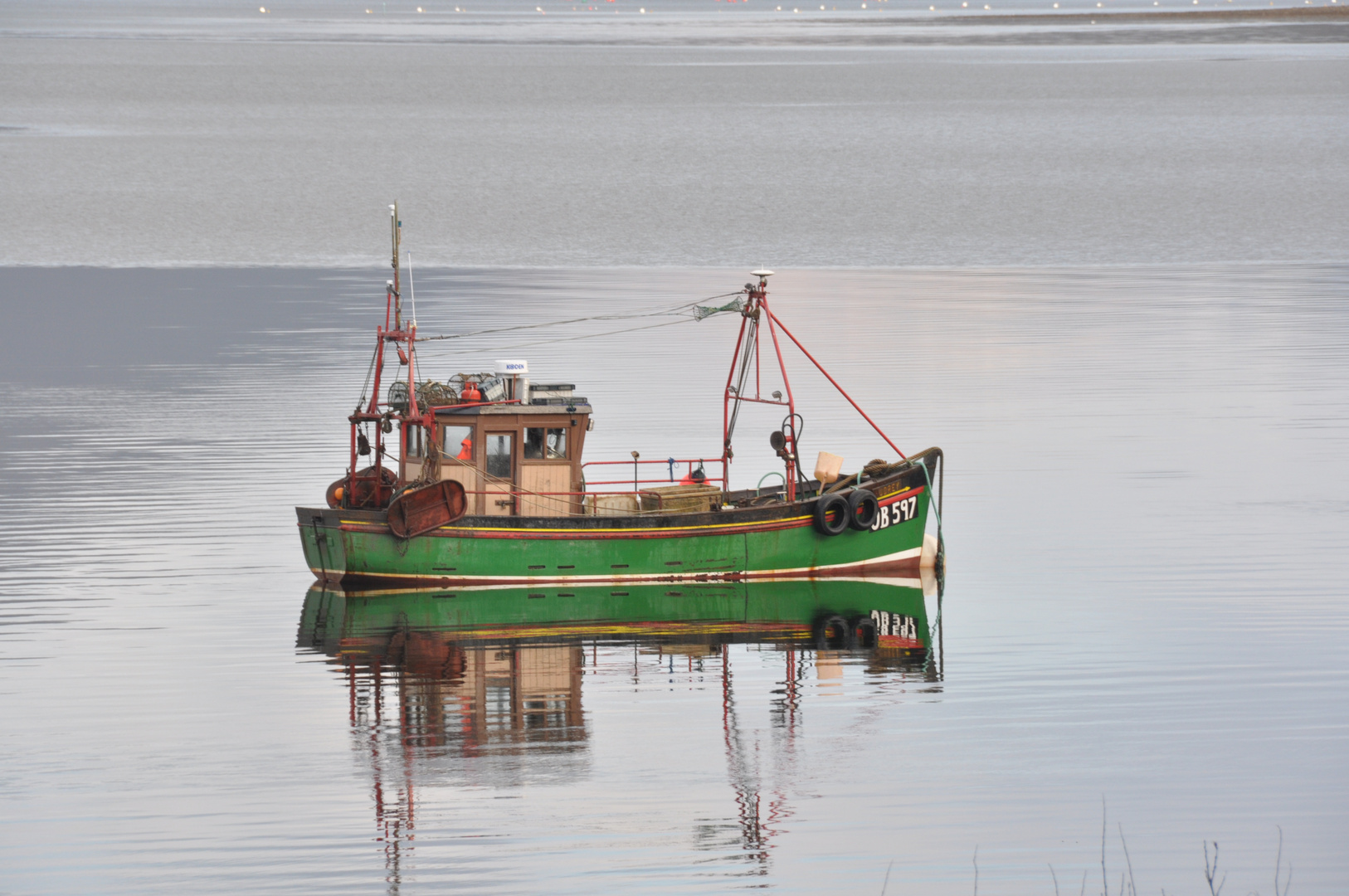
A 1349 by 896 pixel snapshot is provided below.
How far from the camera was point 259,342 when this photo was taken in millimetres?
65250

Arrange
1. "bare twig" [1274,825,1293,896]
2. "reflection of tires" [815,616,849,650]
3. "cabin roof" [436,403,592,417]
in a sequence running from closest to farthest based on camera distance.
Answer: "bare twig" [1274,825,1293,896], "reflection of tires" [815,616,849,650], "cabin roof" [436,403,592,417]

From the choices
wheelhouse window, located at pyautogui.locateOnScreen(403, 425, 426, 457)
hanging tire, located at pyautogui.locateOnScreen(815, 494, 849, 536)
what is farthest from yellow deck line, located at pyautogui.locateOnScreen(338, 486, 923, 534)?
wheelhouse window, located at pyautogui.locateOnScreen(403, 425, 426, 457)

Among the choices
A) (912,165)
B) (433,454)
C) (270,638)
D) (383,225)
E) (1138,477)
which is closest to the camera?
(270,638)

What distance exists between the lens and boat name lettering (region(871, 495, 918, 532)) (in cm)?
3503

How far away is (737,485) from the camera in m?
42.1

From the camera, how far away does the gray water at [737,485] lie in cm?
2175

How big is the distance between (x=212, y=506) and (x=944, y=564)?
15.1 meters

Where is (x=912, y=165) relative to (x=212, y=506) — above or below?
above

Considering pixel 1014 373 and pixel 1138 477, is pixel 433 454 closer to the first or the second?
pixel 1138 477

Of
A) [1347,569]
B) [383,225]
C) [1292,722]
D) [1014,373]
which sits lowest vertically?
[1292,722]

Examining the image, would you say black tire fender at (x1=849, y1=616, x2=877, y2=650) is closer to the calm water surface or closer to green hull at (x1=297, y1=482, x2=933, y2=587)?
the calm water surface

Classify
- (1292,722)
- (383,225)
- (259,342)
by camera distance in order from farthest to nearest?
(383,225)
(259,342)
(1292,722)

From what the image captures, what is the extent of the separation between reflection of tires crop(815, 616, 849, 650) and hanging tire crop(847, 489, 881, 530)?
2.85 m

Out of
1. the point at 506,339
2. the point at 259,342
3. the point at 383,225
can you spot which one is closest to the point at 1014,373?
the point at 506,339
